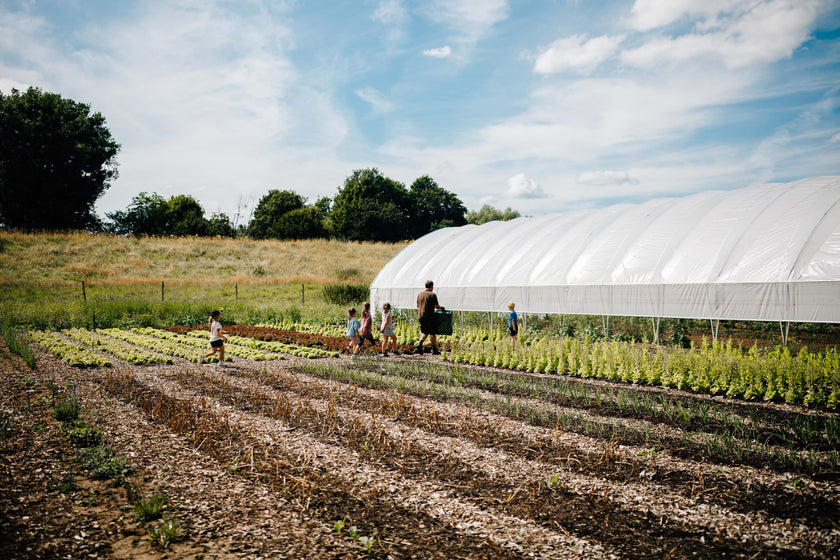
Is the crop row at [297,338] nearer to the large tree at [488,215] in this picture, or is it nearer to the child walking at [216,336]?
the child walking at [216,336]

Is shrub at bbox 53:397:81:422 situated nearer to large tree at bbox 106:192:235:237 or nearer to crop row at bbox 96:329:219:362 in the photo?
crop row at bbox 96:329:219:362

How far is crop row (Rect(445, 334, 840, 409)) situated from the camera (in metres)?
7.05

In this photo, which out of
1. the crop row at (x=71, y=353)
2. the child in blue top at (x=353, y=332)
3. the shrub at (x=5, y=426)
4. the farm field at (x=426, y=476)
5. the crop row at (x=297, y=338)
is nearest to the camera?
the farm field at (x=426, y=476)

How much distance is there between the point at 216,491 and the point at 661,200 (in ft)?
48.5

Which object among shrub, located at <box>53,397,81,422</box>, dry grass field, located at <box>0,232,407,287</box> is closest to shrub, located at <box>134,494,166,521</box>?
shrub, located at <box>53,397,81,422</box>

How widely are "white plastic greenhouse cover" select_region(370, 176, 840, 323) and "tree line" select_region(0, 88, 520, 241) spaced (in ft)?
126

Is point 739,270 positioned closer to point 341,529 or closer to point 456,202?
point 341,529

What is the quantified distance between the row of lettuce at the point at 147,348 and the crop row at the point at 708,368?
5763 mm

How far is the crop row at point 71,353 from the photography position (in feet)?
36.0

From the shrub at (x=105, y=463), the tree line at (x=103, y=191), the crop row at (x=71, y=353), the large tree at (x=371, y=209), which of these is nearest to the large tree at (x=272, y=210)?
the tree line at (x=103, y=191)

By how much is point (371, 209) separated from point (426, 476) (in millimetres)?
54557

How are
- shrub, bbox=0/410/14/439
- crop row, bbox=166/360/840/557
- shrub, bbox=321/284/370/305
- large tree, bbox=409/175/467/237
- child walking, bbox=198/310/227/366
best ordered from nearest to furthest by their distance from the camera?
crop row, bbox=166/360/840/557
shrub, bbox=0/410/14/439
child walking, bbox=198/310/227/366
shrub, bbox=321/284/370/305
large tree, bbox=409/175/467/237

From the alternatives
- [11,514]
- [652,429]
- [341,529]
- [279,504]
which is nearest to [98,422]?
[11,514]

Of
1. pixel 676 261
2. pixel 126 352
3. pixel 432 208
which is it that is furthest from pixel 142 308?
pixel 432 208
